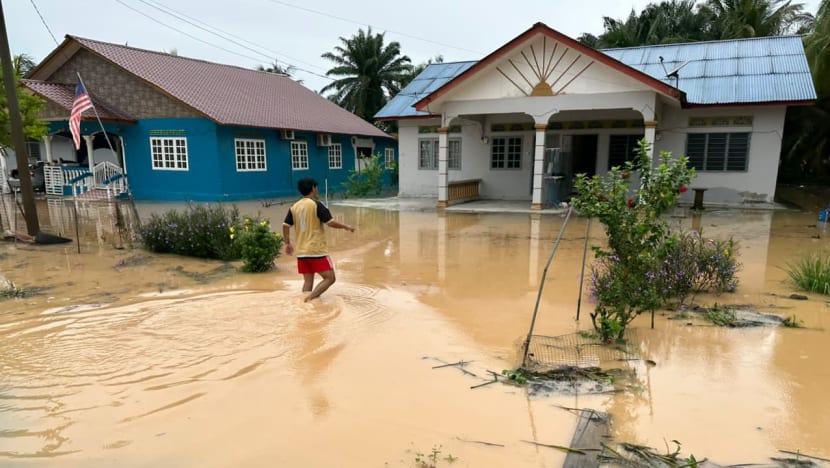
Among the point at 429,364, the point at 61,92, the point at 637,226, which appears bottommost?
the point at 429,364

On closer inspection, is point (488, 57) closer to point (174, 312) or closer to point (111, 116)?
point (174, 312)

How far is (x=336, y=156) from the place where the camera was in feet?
87.1

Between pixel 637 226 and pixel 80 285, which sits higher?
pixel 637 226

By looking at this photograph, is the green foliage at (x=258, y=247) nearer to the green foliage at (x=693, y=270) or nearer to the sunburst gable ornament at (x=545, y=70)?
the green foliage at (x=693, y=270)

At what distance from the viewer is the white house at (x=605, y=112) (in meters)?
14.8

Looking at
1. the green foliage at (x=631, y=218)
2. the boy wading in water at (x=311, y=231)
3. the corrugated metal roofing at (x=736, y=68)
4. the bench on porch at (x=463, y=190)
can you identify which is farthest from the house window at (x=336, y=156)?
the green foliage at (x=631, y=218)

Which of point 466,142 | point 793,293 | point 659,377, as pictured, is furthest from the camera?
point 466,142

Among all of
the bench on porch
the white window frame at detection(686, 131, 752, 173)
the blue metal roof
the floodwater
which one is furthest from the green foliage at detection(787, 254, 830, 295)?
the bench on porch

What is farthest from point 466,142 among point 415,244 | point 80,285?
point 80,285

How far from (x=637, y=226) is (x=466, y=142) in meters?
15.8

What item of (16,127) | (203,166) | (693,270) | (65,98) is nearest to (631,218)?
(693,270)

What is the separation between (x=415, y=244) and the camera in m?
11.0

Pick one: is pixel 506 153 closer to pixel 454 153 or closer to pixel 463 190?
pixel 454 153

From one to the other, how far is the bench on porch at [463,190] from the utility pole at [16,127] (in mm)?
11526
